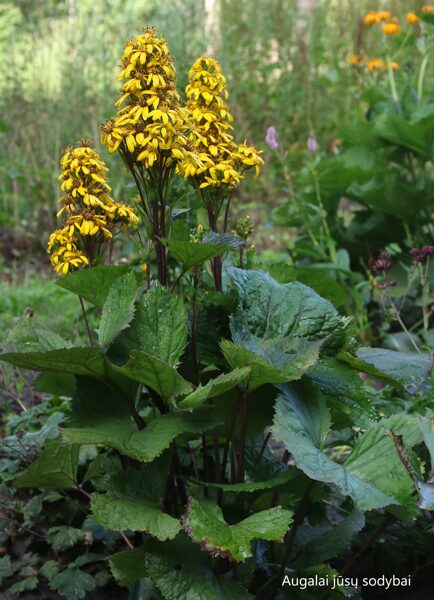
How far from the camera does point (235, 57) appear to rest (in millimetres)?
7820

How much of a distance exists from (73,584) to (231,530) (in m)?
0.61

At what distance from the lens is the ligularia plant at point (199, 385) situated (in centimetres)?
141

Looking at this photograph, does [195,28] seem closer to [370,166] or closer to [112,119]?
[370,166]

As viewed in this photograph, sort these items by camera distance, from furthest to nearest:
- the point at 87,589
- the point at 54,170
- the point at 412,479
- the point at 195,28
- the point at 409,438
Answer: the point at 195,28, the point at 54,170, the point at 87,589, the point at 409,438, the point at 412,479

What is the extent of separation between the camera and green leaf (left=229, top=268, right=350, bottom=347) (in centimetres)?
161

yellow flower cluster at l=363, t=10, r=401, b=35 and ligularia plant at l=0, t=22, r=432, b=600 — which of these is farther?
yellow flower cluster at l=363, t=10, r=401, b=35

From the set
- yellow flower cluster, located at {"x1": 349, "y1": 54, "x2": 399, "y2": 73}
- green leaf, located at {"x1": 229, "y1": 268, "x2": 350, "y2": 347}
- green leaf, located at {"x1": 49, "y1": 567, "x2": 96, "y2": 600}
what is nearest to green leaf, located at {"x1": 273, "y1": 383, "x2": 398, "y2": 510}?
green leaf, located at {"x1": 229, "y1": 268, "x2": 350, "y2": 347}

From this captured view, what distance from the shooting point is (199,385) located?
58.0 inches

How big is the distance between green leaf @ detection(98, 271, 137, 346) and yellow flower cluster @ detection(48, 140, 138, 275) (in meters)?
0.17

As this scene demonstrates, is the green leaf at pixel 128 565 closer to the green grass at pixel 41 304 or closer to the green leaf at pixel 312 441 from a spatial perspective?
the green leaf at pixel 312 441

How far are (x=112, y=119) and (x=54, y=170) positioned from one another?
4802 mm

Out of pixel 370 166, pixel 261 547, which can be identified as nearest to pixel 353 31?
pixel 370 166

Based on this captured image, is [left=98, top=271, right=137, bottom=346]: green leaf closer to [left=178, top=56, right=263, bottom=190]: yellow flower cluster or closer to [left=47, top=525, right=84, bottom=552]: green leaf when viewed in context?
[left=178, top=56, right=263, bottom=190]: yellow flower cluster

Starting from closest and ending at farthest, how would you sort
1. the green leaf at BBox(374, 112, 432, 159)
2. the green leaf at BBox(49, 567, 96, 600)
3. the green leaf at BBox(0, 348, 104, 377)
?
the green leaf at BBox(0, 348, 104, 377) < the green leaf at BBox(49, 567, 96, 600) < the green leaf at BBox(374, 112, 432, 159)
